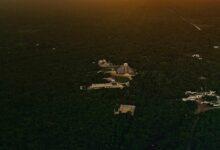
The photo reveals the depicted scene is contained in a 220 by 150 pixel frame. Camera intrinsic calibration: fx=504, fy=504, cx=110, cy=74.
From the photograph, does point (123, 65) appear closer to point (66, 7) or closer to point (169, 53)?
point (169, 53)

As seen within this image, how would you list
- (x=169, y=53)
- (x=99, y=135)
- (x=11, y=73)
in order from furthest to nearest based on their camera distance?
(x=169, y=53) < (x=11, y=73) < (x=99, y=135)

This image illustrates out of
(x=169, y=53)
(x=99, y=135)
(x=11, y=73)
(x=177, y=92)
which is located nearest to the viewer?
(x=99, y=135)

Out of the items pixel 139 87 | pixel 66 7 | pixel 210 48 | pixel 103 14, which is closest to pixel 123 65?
pixel 139 87

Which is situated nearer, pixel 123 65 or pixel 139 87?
pixel 139 87

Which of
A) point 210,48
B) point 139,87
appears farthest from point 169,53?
point 139,87

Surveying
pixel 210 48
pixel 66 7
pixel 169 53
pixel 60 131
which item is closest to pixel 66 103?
pixel 60 131

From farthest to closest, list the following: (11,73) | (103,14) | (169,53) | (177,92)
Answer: (103,14), (169,53), (11,73), (177,92)

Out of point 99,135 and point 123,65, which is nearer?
point 99,135

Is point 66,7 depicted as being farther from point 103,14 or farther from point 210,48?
point 210,48

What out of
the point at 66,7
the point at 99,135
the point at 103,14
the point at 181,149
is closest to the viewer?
the point at 181,149
